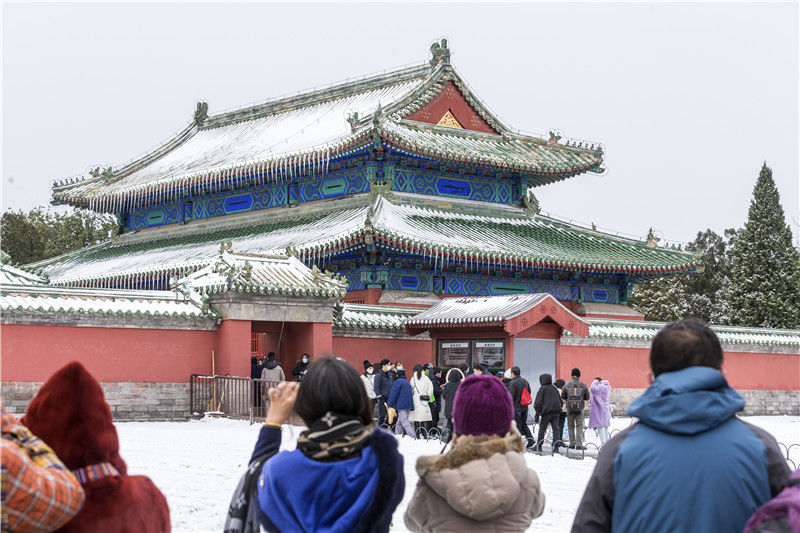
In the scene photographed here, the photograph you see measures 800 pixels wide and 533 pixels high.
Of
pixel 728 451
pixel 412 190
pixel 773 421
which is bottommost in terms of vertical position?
pixel 773 421

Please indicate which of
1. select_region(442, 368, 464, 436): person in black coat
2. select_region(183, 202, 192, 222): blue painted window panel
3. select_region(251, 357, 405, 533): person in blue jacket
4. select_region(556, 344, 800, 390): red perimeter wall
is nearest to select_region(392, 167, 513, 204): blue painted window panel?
select_region(556, 344, 800, 390): red perimeter wall

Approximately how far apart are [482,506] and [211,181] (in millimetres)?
29158

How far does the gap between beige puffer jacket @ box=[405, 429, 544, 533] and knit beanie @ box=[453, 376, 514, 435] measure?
0.16 ft

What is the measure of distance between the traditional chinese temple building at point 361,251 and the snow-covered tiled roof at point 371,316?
55 mm

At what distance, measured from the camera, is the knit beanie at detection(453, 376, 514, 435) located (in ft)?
17.1

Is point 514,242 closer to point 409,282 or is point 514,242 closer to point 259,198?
point 409,282

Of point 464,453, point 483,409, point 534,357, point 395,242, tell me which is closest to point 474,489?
point 464,453

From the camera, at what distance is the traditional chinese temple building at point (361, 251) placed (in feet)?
75.6

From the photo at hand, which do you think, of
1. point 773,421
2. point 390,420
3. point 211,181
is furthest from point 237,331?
point 773,421

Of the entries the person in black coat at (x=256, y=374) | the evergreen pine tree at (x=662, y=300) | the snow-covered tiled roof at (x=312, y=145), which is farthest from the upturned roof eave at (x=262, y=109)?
the evergreen pine tree at (x=662, y=300)

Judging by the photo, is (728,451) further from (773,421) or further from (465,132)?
(465,132)

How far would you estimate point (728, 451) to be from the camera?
4.26 meters

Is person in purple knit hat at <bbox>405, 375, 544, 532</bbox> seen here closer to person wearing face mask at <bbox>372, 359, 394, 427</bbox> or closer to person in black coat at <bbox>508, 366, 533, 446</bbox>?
person in black coat at <bbox>508, 366, 533, 446</bbox>

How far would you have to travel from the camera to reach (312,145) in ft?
106
